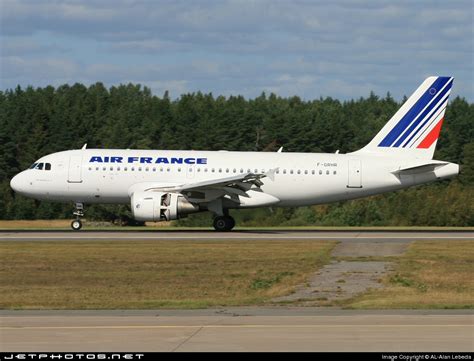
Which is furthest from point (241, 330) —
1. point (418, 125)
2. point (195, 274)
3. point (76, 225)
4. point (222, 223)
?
point (418, 125)

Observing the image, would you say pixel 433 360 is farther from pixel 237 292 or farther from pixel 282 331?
pixel 237 292

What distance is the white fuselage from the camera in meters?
47.4

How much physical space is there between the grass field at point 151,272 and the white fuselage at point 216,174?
7.79 metres

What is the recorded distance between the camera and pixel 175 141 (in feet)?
358

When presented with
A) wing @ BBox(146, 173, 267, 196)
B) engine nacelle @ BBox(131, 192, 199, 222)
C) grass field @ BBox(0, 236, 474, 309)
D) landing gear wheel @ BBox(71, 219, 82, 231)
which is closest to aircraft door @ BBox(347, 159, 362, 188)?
wing @ BBox(146, 173, 267, 196)

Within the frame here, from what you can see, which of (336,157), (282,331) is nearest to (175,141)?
(336,157)

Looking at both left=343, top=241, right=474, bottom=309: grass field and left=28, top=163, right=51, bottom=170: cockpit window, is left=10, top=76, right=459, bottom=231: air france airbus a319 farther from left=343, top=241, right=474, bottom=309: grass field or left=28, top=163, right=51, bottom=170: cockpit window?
left=343, top=241, right=474, bottom=309: grass field

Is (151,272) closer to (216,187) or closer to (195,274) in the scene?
(195,274)

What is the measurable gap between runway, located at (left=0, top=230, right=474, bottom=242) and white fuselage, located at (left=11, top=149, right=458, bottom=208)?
197 cm

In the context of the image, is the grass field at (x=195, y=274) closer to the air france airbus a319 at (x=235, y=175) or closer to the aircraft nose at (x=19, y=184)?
the air france airbus a319 at (x=235, y=175)

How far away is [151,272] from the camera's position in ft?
100

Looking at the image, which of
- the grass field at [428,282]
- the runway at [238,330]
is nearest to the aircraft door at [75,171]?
the grass field at [428,282]

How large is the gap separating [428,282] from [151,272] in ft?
27.5

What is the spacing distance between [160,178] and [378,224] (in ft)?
62.3
